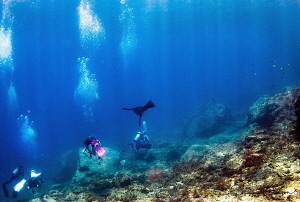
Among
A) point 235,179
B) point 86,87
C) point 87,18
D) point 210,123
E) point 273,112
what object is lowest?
point 235,179

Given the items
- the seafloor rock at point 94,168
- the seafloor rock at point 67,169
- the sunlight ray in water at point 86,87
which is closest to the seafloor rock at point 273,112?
the seafloor rock at point 94,168

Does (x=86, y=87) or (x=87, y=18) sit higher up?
(x=86, y=87)

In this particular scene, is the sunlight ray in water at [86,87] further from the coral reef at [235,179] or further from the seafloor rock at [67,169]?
the coral reef at [235,179]

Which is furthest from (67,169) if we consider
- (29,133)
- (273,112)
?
(29,133)

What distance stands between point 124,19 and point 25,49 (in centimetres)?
2572

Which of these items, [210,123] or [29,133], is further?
[29,133]

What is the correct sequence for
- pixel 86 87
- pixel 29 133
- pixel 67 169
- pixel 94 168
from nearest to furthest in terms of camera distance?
pixel 94 168 < pixel 67 169 < pixel 86 87 < pixel 29 133

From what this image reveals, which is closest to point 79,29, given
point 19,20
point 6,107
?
A: point 19,20

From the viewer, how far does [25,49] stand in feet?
157

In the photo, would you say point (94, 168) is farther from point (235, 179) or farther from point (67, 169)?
point (235, 179)

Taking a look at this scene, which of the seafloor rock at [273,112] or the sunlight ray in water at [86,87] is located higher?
the sunlight ray in water at [86,87]

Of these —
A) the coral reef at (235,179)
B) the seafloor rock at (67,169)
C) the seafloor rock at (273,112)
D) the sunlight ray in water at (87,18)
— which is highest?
the sunlight ray in water at (87,18)

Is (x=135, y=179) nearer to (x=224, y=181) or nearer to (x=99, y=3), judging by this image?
(x=224, y=181)

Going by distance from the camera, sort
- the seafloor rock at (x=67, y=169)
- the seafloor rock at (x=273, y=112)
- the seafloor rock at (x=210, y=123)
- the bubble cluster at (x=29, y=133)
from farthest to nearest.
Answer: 1. the bubble cluster at (x=29, y=133)
2. the seafloor rock at (x=210, y=123)
3. the seafloor rock at (x=67, y=169)
4. the seafloor rock at (x=273, y=112)
